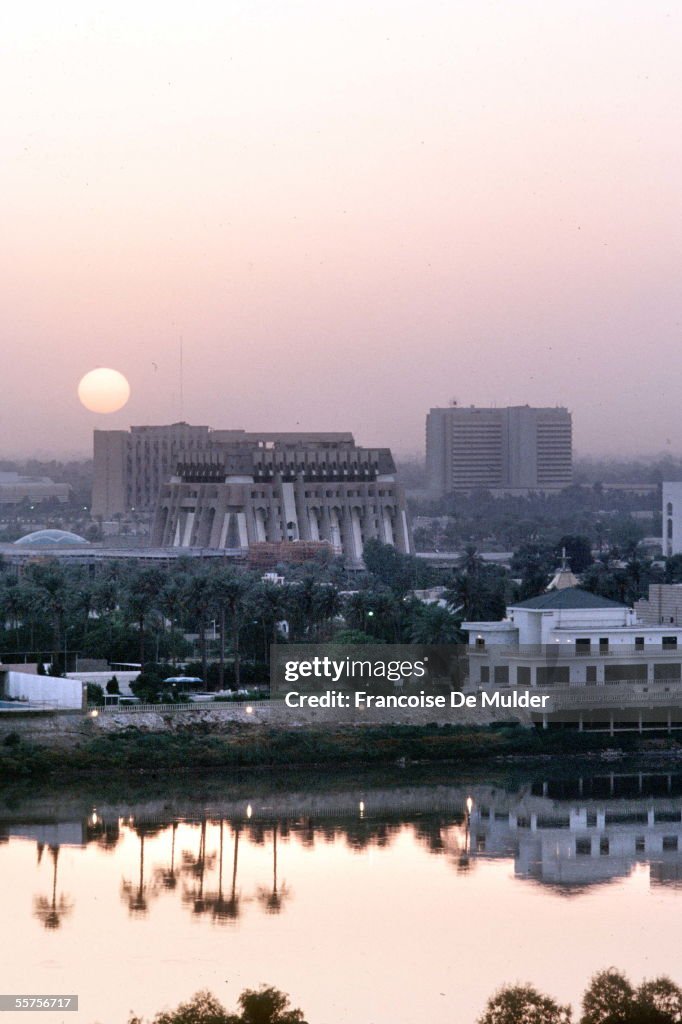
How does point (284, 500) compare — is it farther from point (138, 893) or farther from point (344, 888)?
point (138, 893)

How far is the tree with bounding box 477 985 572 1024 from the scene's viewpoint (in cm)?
2597

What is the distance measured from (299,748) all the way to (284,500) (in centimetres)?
8217

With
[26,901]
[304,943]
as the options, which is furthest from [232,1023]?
[26,901]

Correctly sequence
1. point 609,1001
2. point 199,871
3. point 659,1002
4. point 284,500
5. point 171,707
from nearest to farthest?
Result: point 659,1002
point 609,1001
point 199,871
point 171,707
point 284,500

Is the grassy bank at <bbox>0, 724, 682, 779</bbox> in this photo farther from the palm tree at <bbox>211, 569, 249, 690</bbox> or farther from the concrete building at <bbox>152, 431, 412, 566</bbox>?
the concrete building at <bbox>152, 431, 412, 566</bbox>

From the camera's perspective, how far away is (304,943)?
31.2 meters

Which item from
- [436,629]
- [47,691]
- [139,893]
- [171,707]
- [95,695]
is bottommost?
[139,893]

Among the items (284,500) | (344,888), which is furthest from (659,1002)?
(284,500)

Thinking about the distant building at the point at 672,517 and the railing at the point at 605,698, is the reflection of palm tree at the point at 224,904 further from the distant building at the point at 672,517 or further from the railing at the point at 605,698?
the distant building at the point at 672,517

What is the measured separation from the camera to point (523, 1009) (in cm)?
2641

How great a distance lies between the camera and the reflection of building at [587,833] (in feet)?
121

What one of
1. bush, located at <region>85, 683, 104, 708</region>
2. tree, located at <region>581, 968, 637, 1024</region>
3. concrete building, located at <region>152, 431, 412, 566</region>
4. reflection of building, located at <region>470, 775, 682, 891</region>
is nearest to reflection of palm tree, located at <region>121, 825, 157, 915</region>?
reflection of building, located at <region>470, 775, 682, 891</region>

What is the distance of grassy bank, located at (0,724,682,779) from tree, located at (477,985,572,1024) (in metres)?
18.5

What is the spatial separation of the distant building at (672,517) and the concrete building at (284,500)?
52.2 feet
